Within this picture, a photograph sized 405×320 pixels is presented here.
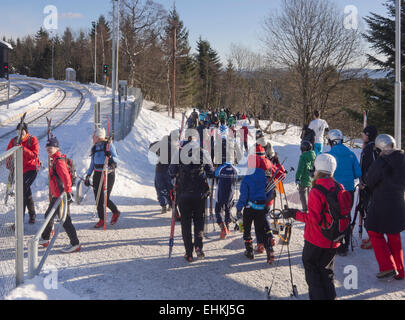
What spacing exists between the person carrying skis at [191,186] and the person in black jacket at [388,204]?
2412 millimetres

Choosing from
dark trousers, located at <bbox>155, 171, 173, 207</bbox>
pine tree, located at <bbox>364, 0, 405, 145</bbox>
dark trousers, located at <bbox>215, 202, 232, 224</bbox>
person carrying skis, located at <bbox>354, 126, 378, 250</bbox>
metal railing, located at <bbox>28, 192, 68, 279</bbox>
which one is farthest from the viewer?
pine tree, located at <bbox>364, 0, 405, 145</bbox>

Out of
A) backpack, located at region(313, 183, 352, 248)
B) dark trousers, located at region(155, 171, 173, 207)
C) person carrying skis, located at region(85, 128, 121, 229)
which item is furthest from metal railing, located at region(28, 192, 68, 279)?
backpack, located at region(313, 183, 352, 248)

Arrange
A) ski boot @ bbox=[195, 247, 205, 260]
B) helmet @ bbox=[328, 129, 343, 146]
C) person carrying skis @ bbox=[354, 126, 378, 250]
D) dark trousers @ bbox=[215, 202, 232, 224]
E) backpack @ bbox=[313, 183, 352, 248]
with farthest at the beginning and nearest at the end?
dark trousers @ bbox=[215, 202, 232, 224], person carrying skis @ bbox=[354, 126, 378, 250], helmet @ bbox=[328, 129, 343, 146], ski boot @ bbox=[195, 247, 205, 260], backpack @ bbox=[313, 183, 352, 248]

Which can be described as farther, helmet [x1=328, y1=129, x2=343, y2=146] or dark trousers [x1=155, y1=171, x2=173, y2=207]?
dark trousers [x1=155, y1=171, x2=173, y2=207]

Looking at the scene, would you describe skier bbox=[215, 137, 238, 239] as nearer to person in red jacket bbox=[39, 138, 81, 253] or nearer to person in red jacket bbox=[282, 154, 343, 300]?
person in red jacket bbox=[39, 138, 81, 253]

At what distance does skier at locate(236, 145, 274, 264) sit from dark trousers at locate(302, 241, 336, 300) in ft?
5.33

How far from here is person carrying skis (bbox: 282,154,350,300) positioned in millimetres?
3967

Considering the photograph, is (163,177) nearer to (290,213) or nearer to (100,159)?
(100,159)

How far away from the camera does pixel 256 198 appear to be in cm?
566

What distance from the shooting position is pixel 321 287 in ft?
13.4

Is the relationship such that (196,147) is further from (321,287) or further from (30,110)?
(30,110)

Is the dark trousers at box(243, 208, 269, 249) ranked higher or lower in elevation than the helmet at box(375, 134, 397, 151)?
lower

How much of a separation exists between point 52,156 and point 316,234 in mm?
4233
